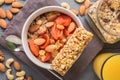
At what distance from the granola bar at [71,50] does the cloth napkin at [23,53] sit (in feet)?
0.26

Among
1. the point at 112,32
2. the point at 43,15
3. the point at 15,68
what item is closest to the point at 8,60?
the point at 15,68

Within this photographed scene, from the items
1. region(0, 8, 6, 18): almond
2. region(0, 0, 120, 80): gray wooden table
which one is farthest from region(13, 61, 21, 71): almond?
region(0, 8, 6, 18): almond

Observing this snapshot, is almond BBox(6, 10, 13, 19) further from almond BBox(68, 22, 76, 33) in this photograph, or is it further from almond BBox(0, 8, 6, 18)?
almond BBox(68, 22, 76, 33)

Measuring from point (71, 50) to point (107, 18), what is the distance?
0.36 feet

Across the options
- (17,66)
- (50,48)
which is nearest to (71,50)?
(50,48)

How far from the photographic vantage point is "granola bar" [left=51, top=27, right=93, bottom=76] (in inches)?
26.5

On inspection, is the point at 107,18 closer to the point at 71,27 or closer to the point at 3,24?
the point at 71,27

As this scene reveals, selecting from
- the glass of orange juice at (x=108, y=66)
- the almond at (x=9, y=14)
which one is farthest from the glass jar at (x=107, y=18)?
the almond at (x=9, y=14)

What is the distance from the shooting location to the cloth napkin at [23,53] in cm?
75

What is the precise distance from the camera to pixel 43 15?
0.73 metres

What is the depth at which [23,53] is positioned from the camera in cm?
75

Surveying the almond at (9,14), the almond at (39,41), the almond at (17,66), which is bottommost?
→ the almond at (17,66)

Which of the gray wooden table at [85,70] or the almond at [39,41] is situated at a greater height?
the almond at [39,41]

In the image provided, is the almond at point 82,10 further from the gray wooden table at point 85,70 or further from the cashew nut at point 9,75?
the cashew nut at point 9,75
